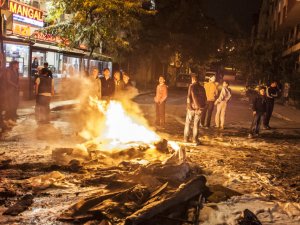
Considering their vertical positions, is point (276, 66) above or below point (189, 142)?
above

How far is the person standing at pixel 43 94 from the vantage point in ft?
44.0

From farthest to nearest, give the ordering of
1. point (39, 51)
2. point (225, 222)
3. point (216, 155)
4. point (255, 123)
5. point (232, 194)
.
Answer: point (39, 51) < point (255, 123) < point (216, 155) < point (232, 194) < point (225, 222)

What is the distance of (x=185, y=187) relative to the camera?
→ 5973 millimetres

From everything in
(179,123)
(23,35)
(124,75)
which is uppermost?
(23,35)

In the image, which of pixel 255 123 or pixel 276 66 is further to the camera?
pixel 276 66

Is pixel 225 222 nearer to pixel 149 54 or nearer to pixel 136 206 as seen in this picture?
pixel 136 206

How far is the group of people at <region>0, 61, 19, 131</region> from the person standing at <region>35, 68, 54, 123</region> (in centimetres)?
73

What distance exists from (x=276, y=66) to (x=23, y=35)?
80.8ft

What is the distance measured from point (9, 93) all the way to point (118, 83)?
4.38 meters

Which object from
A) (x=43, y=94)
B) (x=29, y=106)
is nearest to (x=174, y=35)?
(x=29, y=106)

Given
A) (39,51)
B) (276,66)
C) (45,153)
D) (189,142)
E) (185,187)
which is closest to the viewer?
(185,187)

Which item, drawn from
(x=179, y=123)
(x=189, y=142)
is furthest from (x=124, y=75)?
(x=189, y=142)

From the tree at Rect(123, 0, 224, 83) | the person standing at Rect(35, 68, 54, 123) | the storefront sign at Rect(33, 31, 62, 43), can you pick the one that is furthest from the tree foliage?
the person standing at Rect(35, 68, 54, 123)

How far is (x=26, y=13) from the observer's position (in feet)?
62.7
